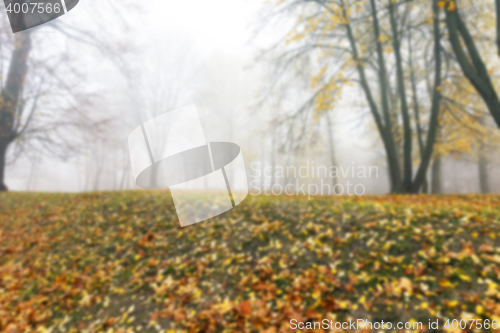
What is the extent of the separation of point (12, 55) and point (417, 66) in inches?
612

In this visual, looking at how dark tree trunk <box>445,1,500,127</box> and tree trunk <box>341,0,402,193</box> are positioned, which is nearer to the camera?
dark tree trunk <box>445,1,500,127</box>

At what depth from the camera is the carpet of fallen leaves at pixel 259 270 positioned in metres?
3.42

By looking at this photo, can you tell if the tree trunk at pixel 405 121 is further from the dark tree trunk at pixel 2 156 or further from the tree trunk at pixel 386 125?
the dark tree trunk at pixel 2 156

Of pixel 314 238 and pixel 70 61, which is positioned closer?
pixel 314 238

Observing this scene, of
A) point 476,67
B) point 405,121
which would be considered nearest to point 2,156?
point 405,121

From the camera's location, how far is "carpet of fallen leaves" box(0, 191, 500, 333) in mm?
3422

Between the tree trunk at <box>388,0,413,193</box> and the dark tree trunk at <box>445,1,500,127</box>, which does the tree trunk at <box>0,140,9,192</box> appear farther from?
the dark tree trunk at <box>445,1,500,127</box>

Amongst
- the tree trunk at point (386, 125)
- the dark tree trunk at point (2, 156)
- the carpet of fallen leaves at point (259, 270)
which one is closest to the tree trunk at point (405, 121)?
the tree trunk at point (386, 125)

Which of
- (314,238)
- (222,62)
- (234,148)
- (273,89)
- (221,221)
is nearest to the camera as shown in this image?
(234,148)

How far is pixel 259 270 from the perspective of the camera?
4.42m

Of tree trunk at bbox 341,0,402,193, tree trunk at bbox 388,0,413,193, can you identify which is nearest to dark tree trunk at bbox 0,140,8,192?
tree trunk at bbox 341,0,402,193

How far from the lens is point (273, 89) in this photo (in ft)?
32.6

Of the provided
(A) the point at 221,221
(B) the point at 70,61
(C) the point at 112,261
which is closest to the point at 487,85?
(A) the point at 221,221

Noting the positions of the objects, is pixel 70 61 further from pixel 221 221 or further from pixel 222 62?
pixel 222 62
